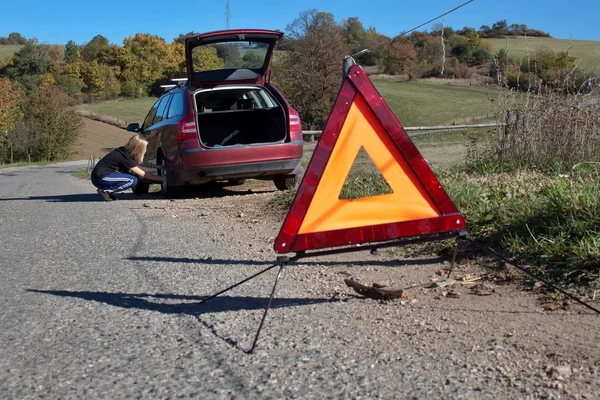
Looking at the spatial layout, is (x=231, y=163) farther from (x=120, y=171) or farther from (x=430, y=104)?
(x=430, y=104)

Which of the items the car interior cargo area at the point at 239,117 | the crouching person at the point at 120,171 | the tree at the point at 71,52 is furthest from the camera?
the tree at the point at 71,52

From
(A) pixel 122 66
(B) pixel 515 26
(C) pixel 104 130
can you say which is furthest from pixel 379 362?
(A) pixel 122 66

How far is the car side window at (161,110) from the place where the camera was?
11.8m

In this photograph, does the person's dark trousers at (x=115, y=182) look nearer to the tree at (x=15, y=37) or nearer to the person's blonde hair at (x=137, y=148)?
the person's blonde hair at (x=137, y=148)

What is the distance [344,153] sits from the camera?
Result: 13.6 feet

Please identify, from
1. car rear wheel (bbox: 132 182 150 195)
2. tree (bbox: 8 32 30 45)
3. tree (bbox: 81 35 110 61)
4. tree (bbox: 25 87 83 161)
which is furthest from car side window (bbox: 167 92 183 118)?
tree (bbox: 8 32 30 45)

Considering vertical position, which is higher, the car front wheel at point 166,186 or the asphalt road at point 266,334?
the asphalt road at point 266,334

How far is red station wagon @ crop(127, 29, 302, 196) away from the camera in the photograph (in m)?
10.4

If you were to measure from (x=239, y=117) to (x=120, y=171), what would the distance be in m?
2.21

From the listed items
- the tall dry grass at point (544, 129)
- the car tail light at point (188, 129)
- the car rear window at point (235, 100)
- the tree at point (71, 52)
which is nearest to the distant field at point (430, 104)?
the car rear window at point (235, 100)

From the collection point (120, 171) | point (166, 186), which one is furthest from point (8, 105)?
point (166, 186)

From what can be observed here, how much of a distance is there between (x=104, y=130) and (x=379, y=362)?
74.6 metres

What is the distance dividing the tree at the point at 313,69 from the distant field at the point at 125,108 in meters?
33.6

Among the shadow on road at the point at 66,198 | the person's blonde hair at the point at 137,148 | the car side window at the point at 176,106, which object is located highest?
the car side window at the point at 176,106
